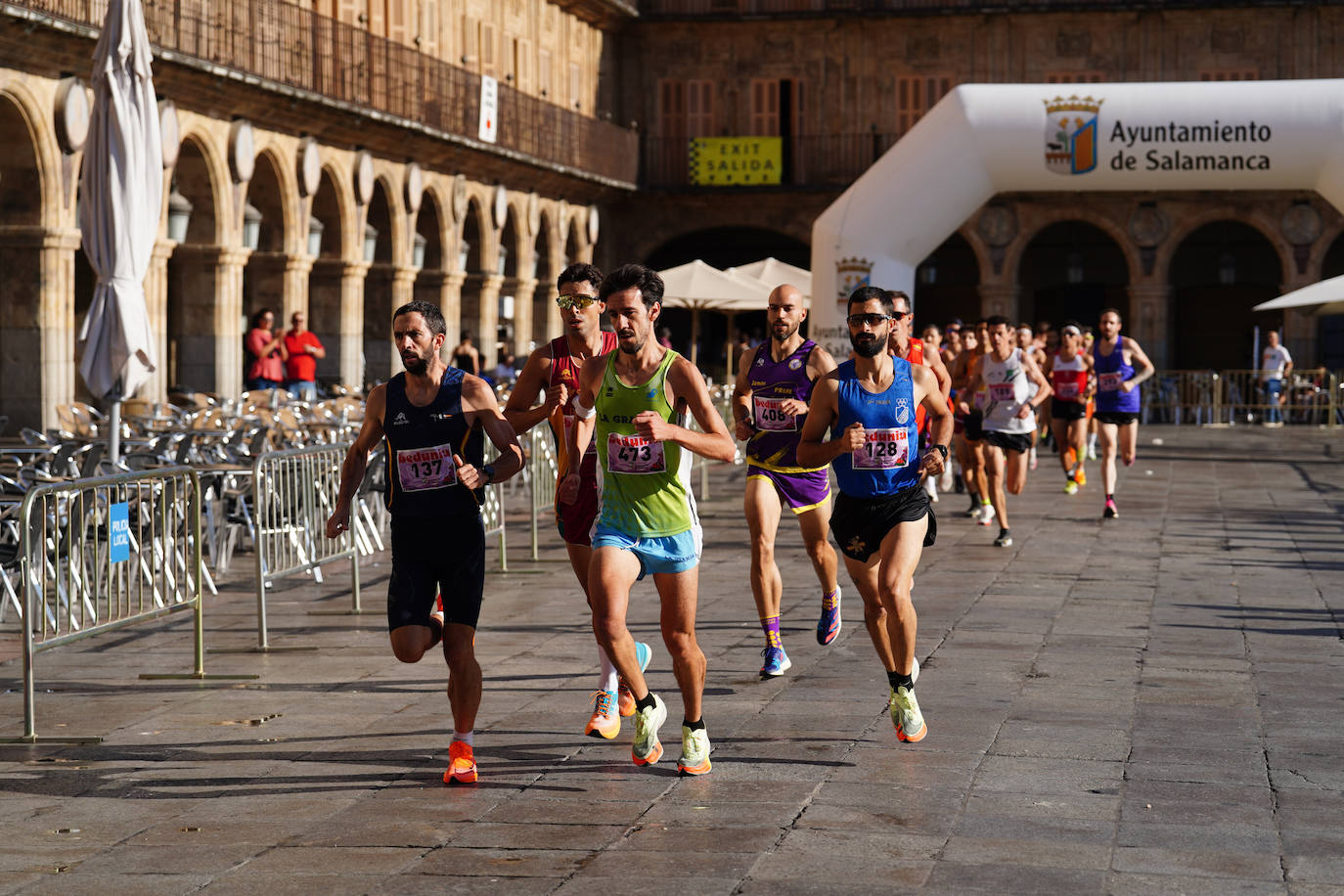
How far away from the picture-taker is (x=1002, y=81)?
4041 centimetres

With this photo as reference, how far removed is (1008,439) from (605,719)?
798 centimetres

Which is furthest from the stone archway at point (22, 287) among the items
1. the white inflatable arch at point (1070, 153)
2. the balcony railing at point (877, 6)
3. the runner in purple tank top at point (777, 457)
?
the balcony railing at point (877, 6)

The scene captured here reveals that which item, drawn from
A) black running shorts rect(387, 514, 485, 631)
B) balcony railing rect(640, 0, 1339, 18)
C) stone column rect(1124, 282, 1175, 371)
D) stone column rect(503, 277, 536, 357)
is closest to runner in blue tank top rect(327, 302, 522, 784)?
black running shorts rect(387, 514, 485, 631)

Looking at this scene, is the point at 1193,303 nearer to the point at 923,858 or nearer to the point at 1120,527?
the point at 1120,527

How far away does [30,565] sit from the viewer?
23.6 ft

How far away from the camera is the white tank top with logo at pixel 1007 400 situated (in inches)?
575

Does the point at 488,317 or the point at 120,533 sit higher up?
the point at 488,317

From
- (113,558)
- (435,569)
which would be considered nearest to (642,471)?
(435,569)

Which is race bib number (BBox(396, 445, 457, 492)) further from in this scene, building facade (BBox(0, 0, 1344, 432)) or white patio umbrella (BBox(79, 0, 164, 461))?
building facade (BBox(0, 0, 1344, 432))

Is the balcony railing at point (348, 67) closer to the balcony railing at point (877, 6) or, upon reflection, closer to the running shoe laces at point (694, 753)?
the balcony railing at point (877, 6)

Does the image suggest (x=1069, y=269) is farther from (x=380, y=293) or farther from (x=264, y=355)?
(x=264, y=355)

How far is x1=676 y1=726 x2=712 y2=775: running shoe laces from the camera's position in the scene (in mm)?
6555

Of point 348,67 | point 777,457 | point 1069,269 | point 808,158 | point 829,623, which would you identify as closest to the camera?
point 777,457

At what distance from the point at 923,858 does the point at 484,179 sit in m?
29.5
